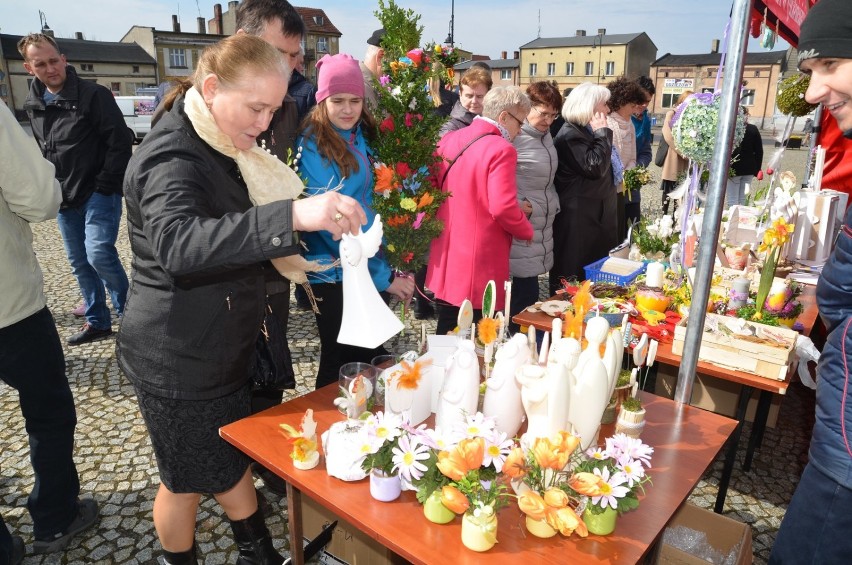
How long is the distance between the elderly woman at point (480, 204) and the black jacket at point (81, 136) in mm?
2230

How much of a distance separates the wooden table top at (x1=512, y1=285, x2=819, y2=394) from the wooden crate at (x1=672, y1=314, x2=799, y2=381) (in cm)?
2

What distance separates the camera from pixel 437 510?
1.28 metres

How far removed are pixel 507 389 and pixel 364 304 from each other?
44 centimetres

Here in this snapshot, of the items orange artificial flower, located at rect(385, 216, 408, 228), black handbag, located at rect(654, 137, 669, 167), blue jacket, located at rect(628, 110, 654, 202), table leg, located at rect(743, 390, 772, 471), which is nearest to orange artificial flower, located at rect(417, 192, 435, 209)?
orange artificial flower, located at rect(385, 216, 408, 228)

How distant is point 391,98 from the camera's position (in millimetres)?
1760

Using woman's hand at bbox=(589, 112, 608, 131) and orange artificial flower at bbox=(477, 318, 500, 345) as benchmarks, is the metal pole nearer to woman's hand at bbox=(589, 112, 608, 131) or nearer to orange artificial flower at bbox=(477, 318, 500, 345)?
orange artificial flower at bbox=(477, 318, 500, 345)

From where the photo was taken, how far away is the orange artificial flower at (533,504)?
3.85ft

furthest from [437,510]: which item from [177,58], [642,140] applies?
[177,58]

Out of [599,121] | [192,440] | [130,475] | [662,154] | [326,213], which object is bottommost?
[130,475]

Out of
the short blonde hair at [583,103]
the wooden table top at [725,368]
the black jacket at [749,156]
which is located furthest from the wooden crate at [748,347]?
the black jacket at [749,156]

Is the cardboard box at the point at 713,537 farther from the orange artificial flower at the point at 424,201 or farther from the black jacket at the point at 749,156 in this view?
the black jacket at the point at 749,156

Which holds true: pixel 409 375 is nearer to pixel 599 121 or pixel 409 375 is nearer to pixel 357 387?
pixel 357 387

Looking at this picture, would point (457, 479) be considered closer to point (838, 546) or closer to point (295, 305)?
point (838, 546)

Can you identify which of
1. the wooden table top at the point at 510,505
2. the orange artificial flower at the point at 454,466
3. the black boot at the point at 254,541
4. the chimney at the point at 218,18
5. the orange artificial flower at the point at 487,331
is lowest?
the black boot at the point at 254,541
